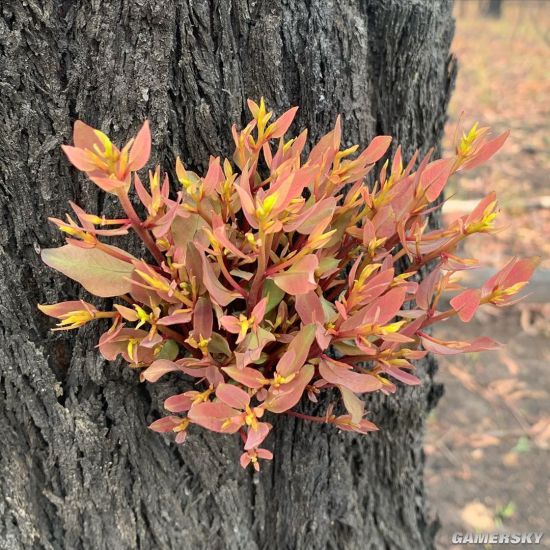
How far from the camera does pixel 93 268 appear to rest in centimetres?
69

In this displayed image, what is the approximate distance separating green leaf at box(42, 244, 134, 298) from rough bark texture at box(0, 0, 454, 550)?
0.17 metres

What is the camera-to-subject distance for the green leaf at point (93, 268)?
0.68 meters

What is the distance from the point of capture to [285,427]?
1.06 meters

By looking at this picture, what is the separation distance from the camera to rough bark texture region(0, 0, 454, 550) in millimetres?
795

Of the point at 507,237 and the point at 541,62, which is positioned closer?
the point at 507,237

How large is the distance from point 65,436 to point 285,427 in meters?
0.39

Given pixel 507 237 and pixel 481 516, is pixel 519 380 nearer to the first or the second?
pixel 481 516

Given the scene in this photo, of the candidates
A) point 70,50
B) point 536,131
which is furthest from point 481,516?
point 536,131

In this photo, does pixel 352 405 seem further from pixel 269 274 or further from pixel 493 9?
pixel 493 9

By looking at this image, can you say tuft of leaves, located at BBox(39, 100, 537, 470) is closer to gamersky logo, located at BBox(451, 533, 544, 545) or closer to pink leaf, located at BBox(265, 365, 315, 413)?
pink leaf, located at BBox(265, 365, 315, 413)

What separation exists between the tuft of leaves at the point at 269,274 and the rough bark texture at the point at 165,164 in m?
0.16

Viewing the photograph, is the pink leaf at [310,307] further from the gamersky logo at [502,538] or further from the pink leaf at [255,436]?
the gamersky logo at [502,538]

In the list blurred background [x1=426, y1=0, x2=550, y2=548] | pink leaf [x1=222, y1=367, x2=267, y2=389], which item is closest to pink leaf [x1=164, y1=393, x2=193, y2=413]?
pink leaf [x1=222, y1=367, x2=267, y2=389]

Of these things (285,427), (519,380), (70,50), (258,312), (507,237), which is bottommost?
(519,380)
